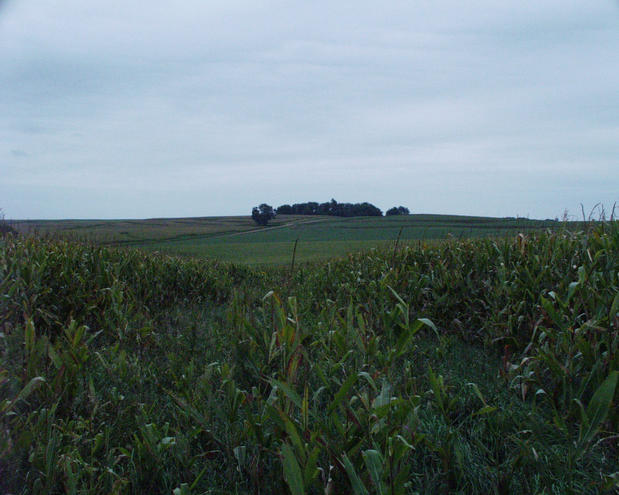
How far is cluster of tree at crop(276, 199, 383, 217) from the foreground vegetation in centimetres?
4297

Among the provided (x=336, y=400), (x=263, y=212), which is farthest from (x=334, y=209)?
(x=336, y=400)

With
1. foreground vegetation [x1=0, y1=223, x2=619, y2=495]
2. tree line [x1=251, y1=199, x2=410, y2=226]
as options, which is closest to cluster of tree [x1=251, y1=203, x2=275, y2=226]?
tree line [x1=251, y1=199, x2=410, y2=226]

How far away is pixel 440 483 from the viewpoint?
Answer: 5.96 feet

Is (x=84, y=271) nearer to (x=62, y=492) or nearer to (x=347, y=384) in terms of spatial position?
(x=62, y=492)

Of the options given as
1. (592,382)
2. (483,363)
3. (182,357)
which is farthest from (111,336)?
(592,382)

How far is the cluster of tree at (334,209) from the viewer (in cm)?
4709

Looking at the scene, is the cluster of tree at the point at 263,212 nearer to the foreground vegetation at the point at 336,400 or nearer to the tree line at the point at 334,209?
the tree line at the point at 334,209

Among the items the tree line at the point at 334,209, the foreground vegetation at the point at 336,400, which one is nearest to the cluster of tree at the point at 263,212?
the tree line at the point at 334,209

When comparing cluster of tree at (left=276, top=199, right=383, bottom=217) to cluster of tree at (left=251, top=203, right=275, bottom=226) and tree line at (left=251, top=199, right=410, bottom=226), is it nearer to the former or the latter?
tree line at (left=251, top=199, right=410, bottom=226)

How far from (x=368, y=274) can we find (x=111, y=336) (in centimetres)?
330

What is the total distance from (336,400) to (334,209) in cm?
4554

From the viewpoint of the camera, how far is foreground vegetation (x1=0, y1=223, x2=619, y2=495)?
1738 millimetres

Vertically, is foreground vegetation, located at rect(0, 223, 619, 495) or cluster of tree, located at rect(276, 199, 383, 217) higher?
cluster of tree, located at rect(276, 199, 383, 217)

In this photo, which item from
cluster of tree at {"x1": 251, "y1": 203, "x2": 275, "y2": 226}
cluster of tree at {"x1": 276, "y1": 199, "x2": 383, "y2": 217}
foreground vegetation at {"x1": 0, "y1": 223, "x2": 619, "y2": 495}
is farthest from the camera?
cluster of tree at {"x1": 276, "y1": 199, "x2": 383, "y2": 217}
